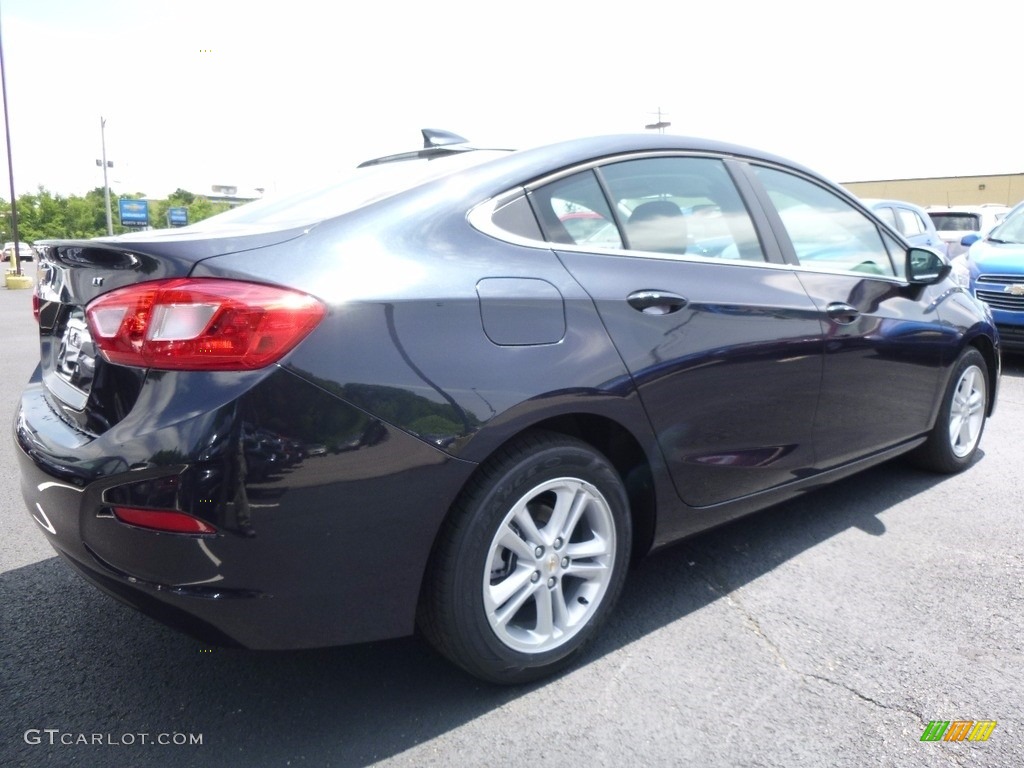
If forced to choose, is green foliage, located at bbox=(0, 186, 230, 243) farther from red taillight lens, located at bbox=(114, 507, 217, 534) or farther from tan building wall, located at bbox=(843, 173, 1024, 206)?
red taillight lens, located at bbox=(114, 507, 217, 534)

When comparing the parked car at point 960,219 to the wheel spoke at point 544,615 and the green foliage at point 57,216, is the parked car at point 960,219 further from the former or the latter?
the green foliage at point 57,216

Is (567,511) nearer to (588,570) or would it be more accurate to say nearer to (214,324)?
(588,570)

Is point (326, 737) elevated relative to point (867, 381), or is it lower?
lower

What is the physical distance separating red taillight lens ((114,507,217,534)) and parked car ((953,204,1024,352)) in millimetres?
7040

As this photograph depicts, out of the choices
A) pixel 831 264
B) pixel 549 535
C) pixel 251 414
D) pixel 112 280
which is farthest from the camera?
pixel 831 264

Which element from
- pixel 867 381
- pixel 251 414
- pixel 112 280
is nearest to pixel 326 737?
pixel 251 414

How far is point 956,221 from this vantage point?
53.0ft

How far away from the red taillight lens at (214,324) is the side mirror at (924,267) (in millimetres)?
2929

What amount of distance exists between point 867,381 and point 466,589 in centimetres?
210

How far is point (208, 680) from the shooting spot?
8.18 ft

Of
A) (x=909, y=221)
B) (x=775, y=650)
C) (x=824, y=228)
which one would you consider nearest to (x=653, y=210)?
(x=824, y=228)

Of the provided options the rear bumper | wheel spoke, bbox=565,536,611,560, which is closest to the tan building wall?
wheel spoke, bbox=565,536,611,560

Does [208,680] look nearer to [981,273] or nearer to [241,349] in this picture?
[241,349]

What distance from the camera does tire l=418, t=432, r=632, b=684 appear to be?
2209 millimetres
